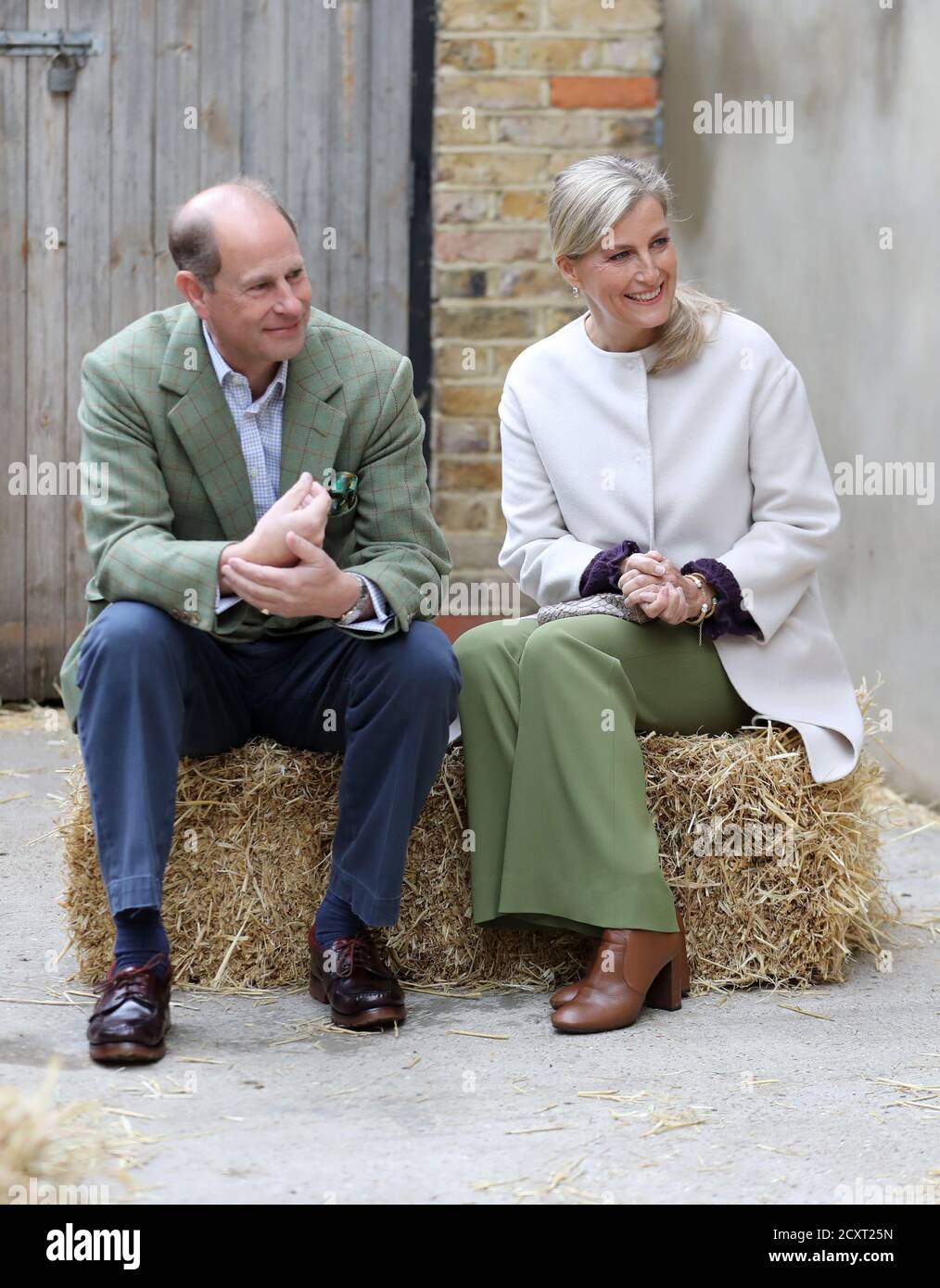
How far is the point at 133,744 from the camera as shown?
244 centimetres

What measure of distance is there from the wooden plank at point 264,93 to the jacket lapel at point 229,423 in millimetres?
2230

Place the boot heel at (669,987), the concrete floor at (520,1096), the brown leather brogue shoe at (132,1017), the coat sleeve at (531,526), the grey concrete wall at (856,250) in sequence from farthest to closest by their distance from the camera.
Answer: the grey concrete wall at (856,250) → the coat sleeve at (531,526) → the boot heel at (669,987) → the brown leather brogue shoe at (132,1017) → the concrete floor at (520,1096)

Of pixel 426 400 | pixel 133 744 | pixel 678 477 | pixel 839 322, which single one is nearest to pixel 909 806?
pixel 839 322

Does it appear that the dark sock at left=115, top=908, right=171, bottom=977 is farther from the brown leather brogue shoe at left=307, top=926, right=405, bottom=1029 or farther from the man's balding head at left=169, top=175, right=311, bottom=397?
the man's balding head at left=169, top=175, right=311, bottom=397

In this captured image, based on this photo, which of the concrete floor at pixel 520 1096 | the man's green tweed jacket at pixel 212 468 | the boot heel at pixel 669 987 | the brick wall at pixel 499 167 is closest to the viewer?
the concrete floor at pixel 520 1096

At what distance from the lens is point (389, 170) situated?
4820 millimetres

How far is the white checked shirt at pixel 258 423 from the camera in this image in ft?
8.92

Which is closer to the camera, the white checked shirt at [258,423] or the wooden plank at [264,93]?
the white checked shirt at [258,423]

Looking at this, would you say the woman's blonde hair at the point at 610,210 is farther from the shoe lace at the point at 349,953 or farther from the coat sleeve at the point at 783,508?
the shoe lace at the point at 349,953

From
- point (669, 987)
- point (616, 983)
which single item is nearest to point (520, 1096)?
point (616, 983)

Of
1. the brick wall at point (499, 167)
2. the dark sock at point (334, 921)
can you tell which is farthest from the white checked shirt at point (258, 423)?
the brick wall at point (499, 167)

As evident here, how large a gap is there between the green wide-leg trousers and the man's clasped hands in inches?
13.0

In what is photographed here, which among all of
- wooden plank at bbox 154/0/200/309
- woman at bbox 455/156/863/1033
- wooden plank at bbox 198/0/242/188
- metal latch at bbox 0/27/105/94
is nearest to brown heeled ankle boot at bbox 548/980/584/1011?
woman at bbox 455/156/863/1033

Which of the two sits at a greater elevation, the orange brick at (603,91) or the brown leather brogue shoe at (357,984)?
the orange brick at (603,91)
